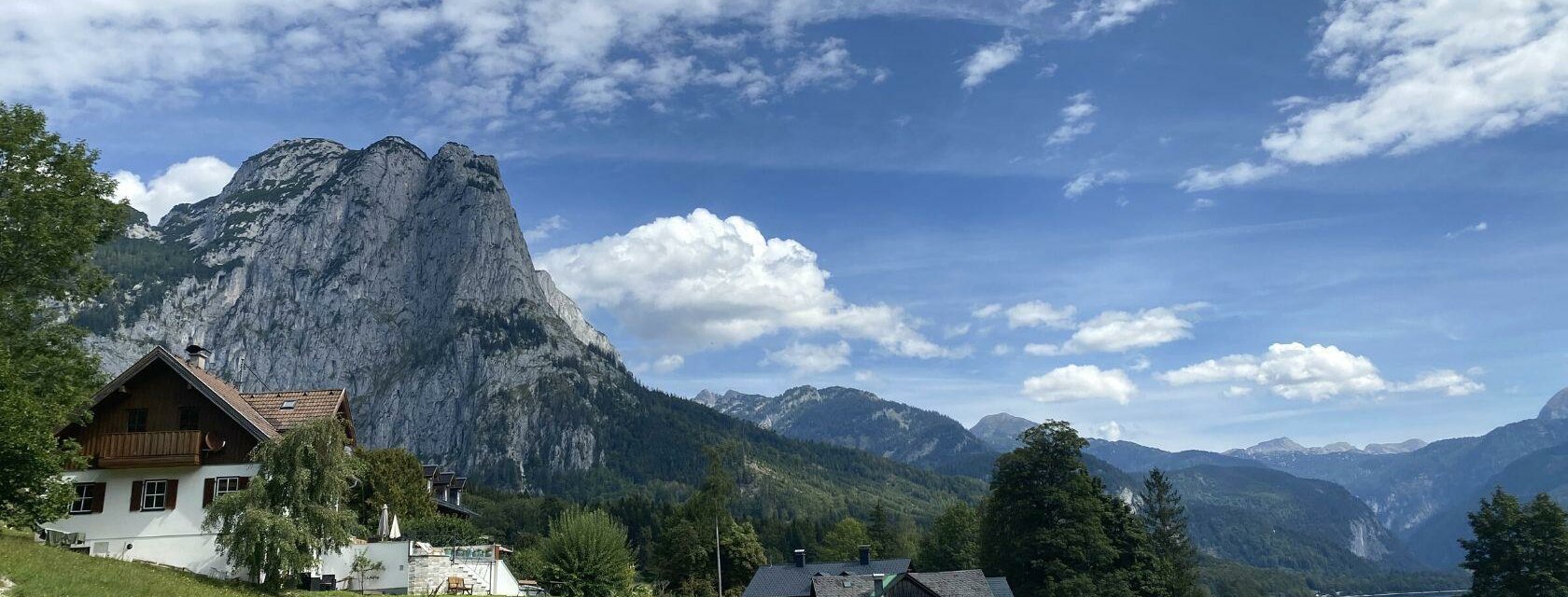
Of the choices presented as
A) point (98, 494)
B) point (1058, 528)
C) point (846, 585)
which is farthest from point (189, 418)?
point (1058, 528)

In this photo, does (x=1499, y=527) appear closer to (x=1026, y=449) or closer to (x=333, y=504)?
(x=1026, y=449)

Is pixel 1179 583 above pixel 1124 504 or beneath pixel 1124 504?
beneath

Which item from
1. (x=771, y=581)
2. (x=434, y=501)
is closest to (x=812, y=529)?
(x=771, y=581)

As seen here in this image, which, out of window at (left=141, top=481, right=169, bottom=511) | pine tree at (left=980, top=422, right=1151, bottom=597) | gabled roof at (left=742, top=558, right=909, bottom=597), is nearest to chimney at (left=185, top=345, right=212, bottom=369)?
window at (left=141, top=481, right=169, bottom=511)

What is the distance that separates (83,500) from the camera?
135 ft

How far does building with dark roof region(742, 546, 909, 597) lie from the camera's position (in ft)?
289

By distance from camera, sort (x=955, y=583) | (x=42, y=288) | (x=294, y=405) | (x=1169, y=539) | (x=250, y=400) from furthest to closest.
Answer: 1. (x=1169, y=539)
2. (x=955, y=583)
3. (x=250, y=400)
4. (x=294, y=405)
5. (x=42, y=288)

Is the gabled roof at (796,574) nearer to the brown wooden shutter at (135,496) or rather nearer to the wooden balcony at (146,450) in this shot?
the wooden balcony at (146,450)

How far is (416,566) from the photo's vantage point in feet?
142

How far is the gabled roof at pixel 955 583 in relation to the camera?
75.3 metres

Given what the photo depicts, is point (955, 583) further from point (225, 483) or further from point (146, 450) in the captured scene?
point (146, 450)

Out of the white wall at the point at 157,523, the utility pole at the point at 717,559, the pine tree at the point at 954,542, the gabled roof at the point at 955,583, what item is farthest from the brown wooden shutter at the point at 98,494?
the pine tree at the point at 954,542

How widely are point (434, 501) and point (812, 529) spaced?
3943 inches

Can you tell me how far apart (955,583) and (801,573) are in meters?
19.1
